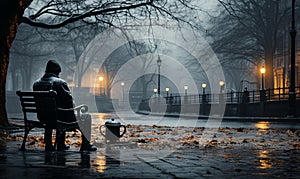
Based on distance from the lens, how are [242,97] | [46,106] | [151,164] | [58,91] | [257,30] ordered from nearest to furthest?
[151,164] < [46,106] < [58,91] < [242,97] < [257,30]

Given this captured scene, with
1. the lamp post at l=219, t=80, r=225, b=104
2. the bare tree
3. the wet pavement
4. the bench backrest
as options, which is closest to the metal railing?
the lamp post at l=219, t=80, r=225, b=104

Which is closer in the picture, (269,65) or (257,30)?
(269,65)

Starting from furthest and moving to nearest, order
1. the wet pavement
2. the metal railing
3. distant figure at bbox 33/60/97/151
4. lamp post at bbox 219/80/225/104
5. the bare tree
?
the bare tree → lamp post at bbox 219/80/225/104 → the metal railing → distant figure at bbox 33/60/97/151 → the wet pavement

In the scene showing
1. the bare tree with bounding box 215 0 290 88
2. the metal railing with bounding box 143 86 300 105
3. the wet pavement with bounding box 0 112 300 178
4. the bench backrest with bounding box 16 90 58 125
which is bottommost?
the wet pavement with bounding box 0 112 300 178

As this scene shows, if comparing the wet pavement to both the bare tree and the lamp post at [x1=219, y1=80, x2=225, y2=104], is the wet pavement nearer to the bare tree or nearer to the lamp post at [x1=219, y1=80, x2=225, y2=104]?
the lamp post at [x1=219, y1=80, x2=225, y2=104]

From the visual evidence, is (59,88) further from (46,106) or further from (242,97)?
(242,97)

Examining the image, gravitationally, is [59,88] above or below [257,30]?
below

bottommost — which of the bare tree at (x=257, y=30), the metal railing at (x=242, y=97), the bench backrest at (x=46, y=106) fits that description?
the bench backrest at (x=46, y=106)

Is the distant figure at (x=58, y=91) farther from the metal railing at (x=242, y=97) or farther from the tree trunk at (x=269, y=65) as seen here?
the tree trunk at (x=269, y=65)

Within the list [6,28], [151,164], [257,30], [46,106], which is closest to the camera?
[151,164]

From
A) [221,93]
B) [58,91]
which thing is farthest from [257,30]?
[58,91]

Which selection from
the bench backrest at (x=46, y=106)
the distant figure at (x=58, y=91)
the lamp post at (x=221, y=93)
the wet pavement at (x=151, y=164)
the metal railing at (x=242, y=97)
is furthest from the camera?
the lamp post at (x=221, y=93)

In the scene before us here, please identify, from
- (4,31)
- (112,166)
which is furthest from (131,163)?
(4,31)

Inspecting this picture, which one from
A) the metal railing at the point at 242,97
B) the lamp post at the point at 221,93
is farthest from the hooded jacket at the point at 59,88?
the lamp post at the point at 221,93
